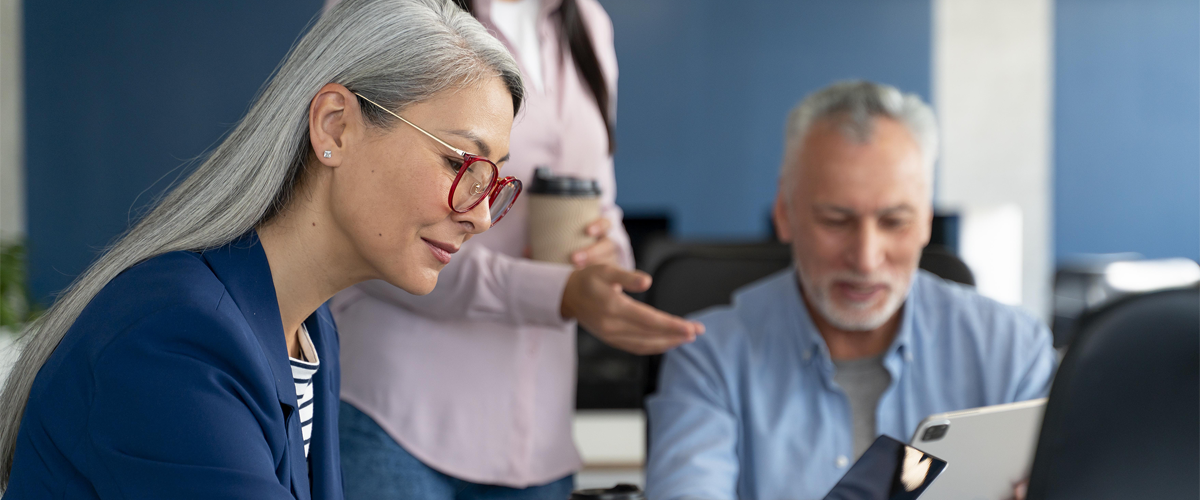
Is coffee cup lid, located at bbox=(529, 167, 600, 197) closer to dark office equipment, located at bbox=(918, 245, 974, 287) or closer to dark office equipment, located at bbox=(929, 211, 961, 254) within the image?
dark office equipment, located at bbox=(918, 245, 974, 287)

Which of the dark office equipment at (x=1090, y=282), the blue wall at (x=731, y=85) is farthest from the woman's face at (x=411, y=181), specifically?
the blue wall at (x=731, y=85)

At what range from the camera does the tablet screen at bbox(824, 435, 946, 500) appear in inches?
31.9

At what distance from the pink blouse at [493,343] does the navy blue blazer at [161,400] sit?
46 cm

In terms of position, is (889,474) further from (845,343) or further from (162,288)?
(845,343)

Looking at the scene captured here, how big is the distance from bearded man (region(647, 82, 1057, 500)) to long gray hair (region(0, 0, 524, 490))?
0.78 m

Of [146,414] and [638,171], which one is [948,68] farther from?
[146,414]

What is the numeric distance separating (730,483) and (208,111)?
374cm

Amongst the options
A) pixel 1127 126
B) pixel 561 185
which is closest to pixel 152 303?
pixel 561 185

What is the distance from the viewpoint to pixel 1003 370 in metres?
1.54

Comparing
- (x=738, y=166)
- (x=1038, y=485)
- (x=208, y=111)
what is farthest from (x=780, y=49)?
(x=1038, y=485)

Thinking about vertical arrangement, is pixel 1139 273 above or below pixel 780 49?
below

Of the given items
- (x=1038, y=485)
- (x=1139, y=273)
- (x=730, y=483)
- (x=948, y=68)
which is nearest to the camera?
(x=1038, y=485)

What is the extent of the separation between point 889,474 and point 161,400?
0.63 meters

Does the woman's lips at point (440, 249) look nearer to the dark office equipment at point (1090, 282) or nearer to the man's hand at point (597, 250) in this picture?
the man's hand at point (597, 250)
